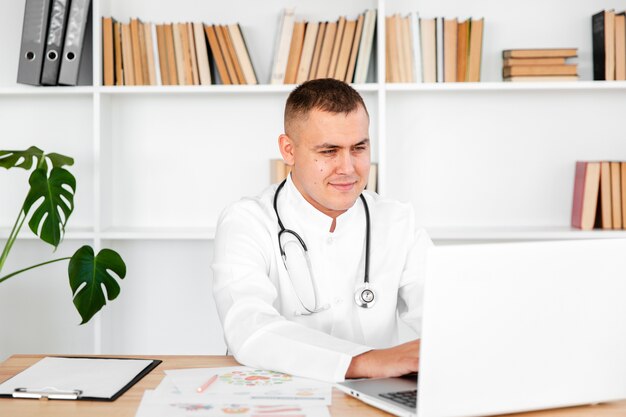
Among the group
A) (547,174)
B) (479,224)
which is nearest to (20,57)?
(479,224)

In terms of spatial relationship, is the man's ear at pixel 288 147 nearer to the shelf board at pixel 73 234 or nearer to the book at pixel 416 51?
the book at pixel 416 51

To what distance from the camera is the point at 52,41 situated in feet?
9.91

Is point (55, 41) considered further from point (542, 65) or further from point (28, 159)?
point (542, 65)

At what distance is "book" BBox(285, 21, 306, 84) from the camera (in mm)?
3090

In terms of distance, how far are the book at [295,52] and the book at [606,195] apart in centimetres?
122

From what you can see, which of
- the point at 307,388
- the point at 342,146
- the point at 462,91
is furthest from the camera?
the point at 462,91

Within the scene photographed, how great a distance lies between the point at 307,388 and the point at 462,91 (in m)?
2.09

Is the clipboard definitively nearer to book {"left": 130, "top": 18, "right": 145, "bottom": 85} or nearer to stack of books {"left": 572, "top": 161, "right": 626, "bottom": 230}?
book {"left": 130, "top": 18, "right": 145, "bottom": 85}

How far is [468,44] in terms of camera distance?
122 inches

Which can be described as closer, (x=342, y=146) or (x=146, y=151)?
(x=342, y=146)

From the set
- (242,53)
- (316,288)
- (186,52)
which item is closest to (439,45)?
(242,53)

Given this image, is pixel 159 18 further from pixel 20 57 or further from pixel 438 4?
pixel 438 4

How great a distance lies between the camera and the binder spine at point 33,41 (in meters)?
3.00

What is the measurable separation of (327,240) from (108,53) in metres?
1.49
